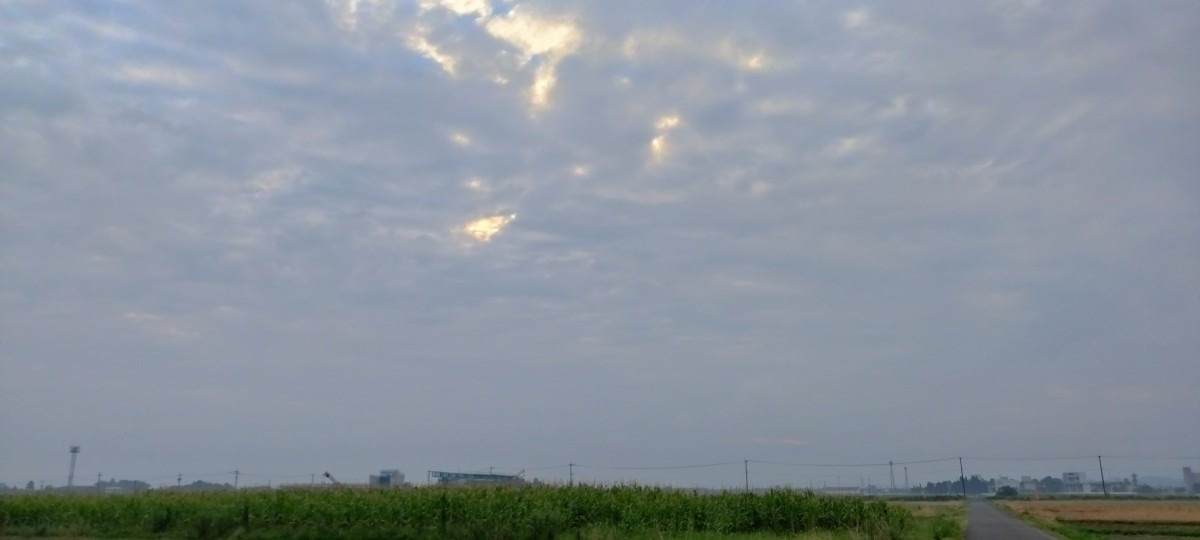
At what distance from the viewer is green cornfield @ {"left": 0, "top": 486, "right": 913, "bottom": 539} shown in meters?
25.5

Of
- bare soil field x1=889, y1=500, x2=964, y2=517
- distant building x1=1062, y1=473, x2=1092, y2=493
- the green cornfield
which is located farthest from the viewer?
distant building x1=1062, y1=473, x2=1092, y2=493

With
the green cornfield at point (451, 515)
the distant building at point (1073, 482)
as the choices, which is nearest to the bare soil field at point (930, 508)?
the green cornfield at point (451, 515)

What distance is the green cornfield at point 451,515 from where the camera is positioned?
25500 millimetres

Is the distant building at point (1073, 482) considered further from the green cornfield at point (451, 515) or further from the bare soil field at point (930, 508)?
the green cornfield at point (451, 515)

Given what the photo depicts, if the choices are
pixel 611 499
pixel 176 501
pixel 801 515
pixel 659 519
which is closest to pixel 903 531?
pixel 801 515

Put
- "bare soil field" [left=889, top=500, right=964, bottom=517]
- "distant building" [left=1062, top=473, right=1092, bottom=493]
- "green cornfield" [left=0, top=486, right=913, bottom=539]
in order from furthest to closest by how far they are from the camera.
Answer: "distant building" [left=1062, top=473, right=1092, bottom=493]
"bare soil field" [left=889, top=500, right=964, bottom=517]
"green cornfield" [left=0, top=486, right=913, bottom=539]

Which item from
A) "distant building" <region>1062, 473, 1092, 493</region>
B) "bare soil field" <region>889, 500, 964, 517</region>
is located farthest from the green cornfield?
"distant building" <region>1062, 473, 1092, 493</region>

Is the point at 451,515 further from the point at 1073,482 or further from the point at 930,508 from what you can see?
the point at 1073,482

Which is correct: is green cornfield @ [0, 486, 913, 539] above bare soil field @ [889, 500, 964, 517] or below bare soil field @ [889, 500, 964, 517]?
above

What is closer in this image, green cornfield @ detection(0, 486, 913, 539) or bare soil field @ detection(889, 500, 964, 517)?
green cornfield @ detection(0, 486, 913, 539)

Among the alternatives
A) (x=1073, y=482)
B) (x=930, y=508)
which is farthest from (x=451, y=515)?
(x=1073, y=482)

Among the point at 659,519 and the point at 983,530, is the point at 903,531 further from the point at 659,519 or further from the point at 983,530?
the point at 983,530

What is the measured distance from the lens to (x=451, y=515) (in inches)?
1040

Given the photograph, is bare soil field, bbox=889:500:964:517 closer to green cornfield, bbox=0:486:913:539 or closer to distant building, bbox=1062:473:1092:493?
green cornfield, bbox=0:486:913:539
